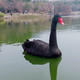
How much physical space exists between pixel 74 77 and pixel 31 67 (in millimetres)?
925

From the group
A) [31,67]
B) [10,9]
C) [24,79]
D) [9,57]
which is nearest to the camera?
[24,79]

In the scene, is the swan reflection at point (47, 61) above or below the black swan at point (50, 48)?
below

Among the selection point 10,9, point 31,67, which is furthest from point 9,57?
point 10,9

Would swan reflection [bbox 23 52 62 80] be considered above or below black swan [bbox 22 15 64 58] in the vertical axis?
below

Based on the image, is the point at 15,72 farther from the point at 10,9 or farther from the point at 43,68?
the point at 10,9

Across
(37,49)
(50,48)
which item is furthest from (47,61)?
(37,49)

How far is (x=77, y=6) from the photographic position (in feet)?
222

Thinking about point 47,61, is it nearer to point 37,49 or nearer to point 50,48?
point 50,48

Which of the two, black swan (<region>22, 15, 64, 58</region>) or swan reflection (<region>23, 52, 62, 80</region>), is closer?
swan reflection (<region>23, 52, 62, 80</region>)

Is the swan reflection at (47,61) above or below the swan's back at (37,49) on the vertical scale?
below

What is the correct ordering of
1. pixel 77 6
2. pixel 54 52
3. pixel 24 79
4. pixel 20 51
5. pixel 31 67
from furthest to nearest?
pixel 77 6 → pixel 20 51 → pixel 54 52 → pixel 31 67 → pixel 24 79

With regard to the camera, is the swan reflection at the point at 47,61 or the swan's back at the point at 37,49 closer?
the swan reflection at the point at 47,61

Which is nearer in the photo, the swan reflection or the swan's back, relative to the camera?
the swan reflection

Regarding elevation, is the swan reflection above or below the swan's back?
below
